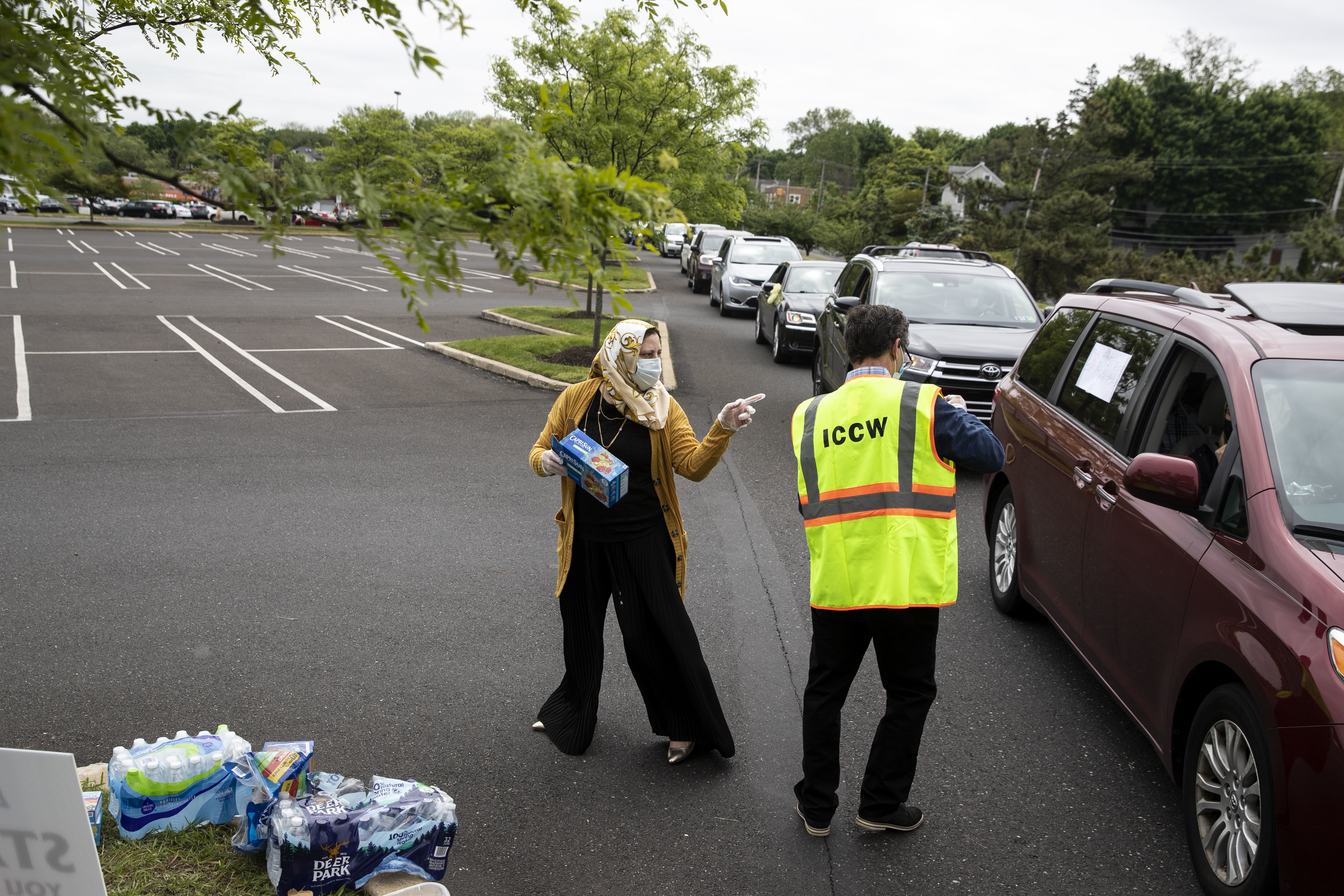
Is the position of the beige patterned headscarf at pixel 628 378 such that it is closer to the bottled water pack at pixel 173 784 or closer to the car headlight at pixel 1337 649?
the bottled water pack at pixel 173 784

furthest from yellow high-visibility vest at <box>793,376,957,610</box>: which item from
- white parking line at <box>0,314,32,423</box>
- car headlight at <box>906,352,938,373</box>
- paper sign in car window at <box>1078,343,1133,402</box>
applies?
white parking line at <box>0,314,32,423</box>

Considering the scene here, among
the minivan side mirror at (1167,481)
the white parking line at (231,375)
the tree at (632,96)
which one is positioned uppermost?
the tree at (632,96)

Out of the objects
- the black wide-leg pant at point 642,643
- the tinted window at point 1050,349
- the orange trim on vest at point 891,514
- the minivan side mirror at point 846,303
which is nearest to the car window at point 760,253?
the minivan side mirror at point 846,303

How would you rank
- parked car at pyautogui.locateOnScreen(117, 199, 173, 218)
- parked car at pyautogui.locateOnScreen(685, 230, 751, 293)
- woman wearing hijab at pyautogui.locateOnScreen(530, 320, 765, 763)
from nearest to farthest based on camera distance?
woman wearing hijab at pyautogui.locateOnScreen(530, 320, 765, 763) < parked car at pyautogui.locateOnScreen(685, 230, 751, 293) < parked car at pyautogui.locateOnScreen(117, 199, 173, 218)

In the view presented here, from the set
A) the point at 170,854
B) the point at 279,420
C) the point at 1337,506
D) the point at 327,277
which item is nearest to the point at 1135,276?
the point at 327,277

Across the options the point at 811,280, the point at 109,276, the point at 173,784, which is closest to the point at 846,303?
the point at 811,280

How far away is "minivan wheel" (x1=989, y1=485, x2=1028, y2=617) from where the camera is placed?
554 cm

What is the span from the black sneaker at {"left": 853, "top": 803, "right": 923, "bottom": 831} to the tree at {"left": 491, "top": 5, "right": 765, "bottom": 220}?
1080 centimetres

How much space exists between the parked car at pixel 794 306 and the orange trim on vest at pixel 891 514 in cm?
1004

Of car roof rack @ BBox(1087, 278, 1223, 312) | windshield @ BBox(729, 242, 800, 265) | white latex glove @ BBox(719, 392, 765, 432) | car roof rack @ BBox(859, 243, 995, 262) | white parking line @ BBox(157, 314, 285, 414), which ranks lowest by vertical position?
white parking line @ BBox(157, 314, 285, 414)

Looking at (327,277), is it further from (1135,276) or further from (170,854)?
(170,854)

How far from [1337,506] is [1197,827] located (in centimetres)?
120

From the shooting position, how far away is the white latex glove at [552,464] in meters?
3.92

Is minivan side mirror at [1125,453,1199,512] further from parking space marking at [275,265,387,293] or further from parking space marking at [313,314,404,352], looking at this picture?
parking space marking at [275,265,387,293]
